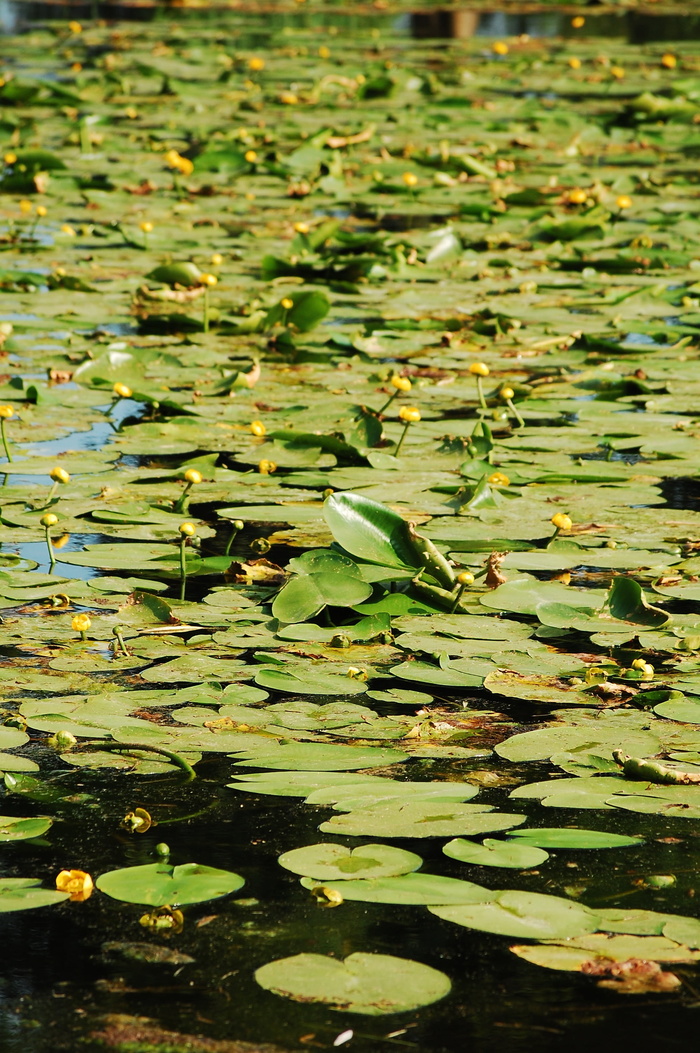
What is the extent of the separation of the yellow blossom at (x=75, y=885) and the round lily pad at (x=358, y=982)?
0.78 feet

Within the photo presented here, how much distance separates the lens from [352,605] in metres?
2.18

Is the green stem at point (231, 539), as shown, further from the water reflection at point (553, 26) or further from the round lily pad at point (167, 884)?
the water reflection at point (553, 26)

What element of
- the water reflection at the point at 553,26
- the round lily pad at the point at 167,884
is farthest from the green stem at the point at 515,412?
the water reflection at the point at 553,26

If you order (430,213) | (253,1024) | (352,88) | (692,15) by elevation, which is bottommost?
(253,1024)

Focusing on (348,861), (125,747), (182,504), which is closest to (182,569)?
(182,504)

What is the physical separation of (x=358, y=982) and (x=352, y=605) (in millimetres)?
929

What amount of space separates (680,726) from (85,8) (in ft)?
41.7

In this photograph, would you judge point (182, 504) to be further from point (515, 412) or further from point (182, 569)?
point (515, 412)

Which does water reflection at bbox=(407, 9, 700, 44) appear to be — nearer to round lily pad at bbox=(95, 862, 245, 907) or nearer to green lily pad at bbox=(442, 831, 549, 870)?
green lily pad at bbox=(442, 831, 549, 870)

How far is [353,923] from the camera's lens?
1.41m

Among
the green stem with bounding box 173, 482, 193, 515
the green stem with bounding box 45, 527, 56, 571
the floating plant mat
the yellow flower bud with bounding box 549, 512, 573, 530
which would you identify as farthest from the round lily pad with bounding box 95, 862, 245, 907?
the green stem with bounding box 173, 482, 193, 515

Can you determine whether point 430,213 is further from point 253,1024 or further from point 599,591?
point 253,1024

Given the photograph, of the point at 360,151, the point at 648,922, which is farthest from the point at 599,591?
the point at 360,151

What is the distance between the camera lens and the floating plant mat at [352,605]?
4.60 ft
